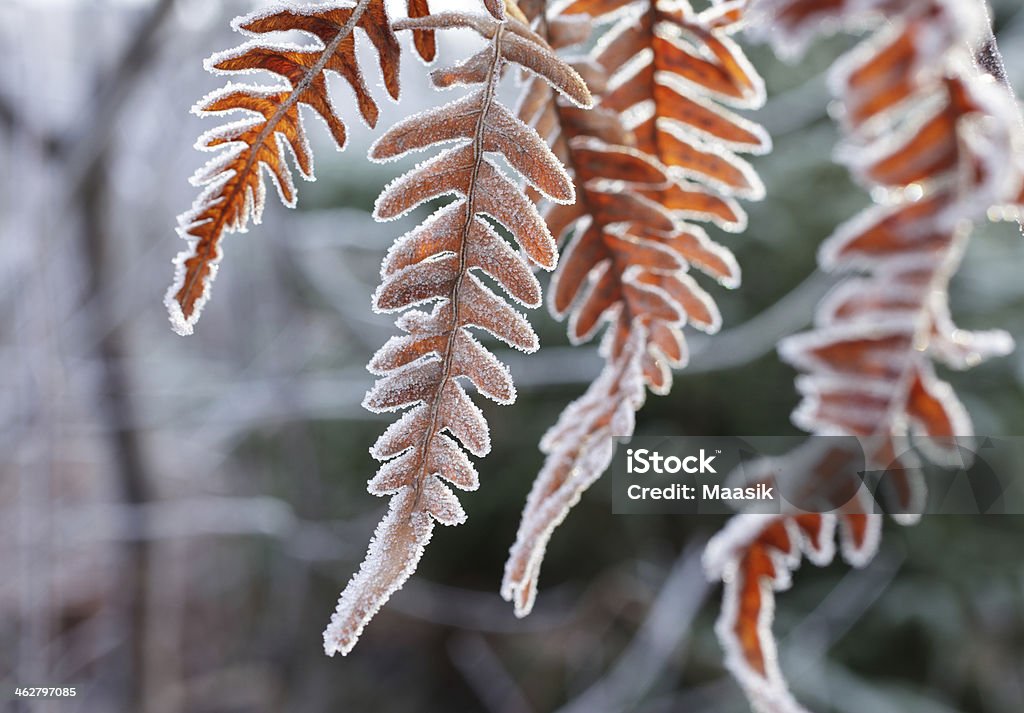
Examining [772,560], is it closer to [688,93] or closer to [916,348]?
[916,348]

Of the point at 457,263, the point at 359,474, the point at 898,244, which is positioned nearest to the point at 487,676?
the point at 359,474

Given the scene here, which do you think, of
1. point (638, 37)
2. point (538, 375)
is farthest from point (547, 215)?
point (538, 375)

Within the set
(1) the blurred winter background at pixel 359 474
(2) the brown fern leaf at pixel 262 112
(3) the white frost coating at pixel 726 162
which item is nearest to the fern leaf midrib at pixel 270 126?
(2) the brown fern leaf at pixel 262 112

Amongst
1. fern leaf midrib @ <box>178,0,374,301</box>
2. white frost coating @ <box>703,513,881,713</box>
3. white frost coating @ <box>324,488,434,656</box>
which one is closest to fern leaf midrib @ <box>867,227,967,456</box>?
white frost coating @ <box>703,513,881,713</box>

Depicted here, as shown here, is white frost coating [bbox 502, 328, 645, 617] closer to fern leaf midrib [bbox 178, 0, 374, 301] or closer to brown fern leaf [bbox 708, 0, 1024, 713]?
brown fern leaf [bbox 708, 0, 1024, 713]

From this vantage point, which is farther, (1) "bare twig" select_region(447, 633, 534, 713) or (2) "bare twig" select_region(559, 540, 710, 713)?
(1) "bare twig" select_region(447, 633, 534, 713)

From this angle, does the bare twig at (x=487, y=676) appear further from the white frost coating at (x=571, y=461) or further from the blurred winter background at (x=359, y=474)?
the white frost coating at (x=571, y=461)
